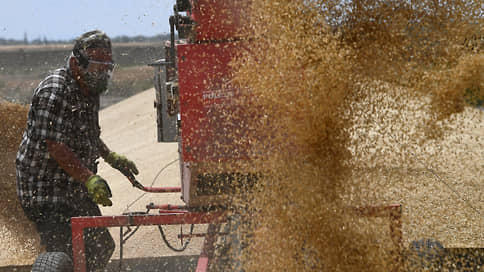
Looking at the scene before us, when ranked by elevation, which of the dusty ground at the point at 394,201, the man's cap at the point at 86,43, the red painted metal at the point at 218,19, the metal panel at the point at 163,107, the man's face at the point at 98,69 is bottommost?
the dusty ground at the point at 394,201

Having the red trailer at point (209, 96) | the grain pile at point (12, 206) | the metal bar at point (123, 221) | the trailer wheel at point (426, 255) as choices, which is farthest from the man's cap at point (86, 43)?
the trailer wheel at point (426, 255)

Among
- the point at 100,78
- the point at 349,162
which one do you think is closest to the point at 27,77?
the point at 100,78

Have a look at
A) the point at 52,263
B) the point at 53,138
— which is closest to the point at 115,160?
the point at 53,138

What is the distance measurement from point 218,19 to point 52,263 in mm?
1727

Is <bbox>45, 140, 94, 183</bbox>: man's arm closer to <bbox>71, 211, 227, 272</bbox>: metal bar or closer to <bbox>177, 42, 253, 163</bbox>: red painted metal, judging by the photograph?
<bbox>71, 211, 227, 272</bbox>: metal bar

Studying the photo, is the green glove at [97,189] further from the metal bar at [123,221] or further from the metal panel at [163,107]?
the metal panel at [163,107]

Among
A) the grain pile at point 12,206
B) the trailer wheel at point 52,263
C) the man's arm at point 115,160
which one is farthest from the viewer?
the grain pile at point 12,206

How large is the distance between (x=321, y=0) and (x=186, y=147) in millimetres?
1075

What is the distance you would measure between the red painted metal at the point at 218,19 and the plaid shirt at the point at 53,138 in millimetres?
926

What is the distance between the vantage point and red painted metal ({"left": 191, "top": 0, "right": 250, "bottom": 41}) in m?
2.58

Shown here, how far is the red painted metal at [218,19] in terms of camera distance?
258 centimetres

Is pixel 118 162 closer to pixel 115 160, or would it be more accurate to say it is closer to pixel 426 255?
pixel 115 160

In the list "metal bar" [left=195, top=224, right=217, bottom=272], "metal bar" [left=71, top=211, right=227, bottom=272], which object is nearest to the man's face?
"metal bar" [left=71, top=211, right=227, bottom=272]

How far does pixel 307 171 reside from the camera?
2395mm
